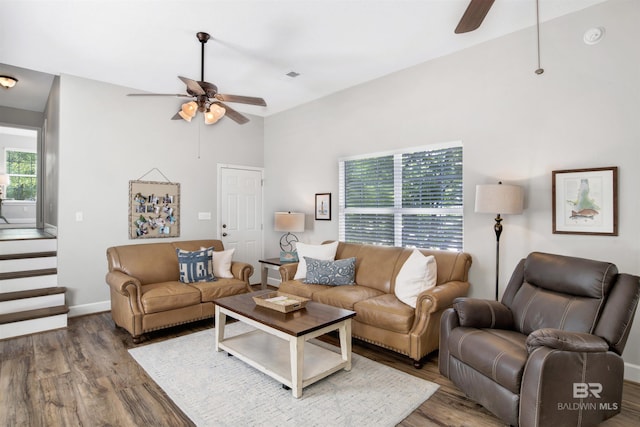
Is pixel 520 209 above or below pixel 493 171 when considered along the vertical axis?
below

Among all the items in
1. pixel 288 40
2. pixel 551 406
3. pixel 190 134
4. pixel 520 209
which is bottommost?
pixel 551 406

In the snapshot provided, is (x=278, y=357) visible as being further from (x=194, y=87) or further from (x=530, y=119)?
(x=530, y=119)

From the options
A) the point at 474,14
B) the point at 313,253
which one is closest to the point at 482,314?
the point at 474,14

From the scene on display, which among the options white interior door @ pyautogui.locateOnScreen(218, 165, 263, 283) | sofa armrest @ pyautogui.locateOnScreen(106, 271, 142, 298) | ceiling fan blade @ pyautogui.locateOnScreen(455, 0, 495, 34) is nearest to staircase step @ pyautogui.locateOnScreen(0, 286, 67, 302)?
sofa armrest @ pyautogui.locateOnScreen(106, 271, 142, 298)

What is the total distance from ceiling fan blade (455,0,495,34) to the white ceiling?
75cm

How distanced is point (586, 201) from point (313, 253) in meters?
2.71

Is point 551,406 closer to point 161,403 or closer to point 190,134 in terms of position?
point 161,403

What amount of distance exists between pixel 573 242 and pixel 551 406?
5.21ft

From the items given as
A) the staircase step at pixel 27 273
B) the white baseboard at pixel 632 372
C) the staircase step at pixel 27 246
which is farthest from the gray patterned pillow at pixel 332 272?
the staircase step at pixel 27 246

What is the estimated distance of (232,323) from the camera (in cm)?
396

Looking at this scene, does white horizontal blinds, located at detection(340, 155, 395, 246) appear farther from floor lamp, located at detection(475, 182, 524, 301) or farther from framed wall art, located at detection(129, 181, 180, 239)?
framed wall art, located at detection(129, 181, 180, 239)

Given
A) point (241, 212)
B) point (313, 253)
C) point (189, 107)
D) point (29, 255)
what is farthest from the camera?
point (241, 212)

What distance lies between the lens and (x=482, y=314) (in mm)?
2453

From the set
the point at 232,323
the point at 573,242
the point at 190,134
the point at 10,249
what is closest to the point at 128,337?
the point at 232,323
